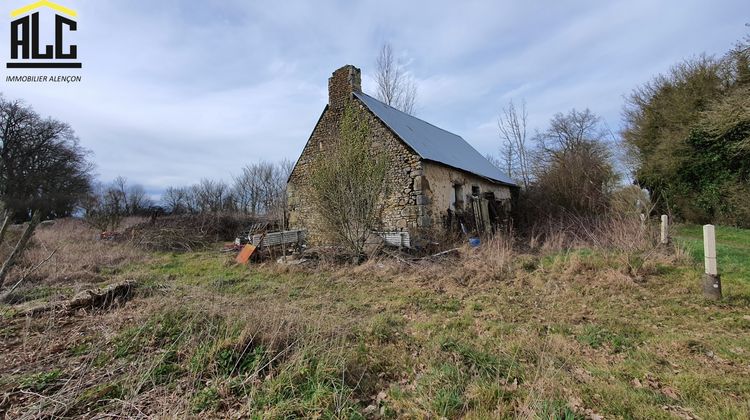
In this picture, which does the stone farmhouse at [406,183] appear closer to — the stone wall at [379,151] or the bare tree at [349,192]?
the stone wall at [379,151]

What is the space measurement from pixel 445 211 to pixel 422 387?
9496 millimetres

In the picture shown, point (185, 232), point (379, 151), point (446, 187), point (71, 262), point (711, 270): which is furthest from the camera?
point (185, 232)

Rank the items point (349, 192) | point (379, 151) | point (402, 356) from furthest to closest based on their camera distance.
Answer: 1. point (379, 151)
2. point (349, 192)
3. point (402, 356)

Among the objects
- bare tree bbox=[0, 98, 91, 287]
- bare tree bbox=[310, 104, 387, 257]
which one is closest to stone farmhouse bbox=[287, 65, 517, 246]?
bare tree bbox=[310, 104, 387, 257]

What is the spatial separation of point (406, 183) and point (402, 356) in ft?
26.2

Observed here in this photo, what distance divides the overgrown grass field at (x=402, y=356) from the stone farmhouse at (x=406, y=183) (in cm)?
531

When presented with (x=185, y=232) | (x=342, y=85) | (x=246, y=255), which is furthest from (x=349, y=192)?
(x=185, y=232)

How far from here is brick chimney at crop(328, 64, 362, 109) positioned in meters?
12.7

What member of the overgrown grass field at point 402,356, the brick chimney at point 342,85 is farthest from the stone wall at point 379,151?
the overgrown grass field at point 402,356

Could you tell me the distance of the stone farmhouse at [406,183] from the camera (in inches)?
420

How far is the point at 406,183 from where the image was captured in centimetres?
1092

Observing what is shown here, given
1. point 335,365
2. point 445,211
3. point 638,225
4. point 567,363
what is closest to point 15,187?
point 445,211

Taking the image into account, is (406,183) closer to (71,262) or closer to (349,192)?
(349,192)

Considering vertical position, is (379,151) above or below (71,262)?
above
